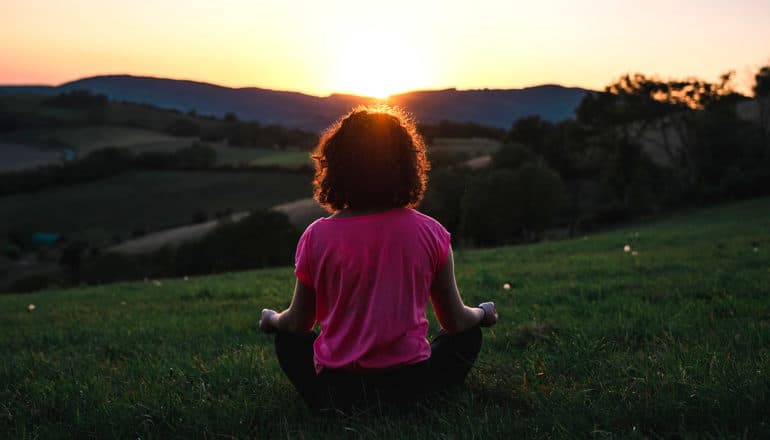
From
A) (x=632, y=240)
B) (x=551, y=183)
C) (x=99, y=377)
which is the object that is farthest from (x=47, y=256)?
(x=99, y=377)

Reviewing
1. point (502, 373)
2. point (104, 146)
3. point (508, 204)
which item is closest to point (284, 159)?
point (104, 146)

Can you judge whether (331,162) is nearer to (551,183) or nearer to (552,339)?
(552,339)

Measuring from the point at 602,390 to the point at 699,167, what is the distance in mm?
61366

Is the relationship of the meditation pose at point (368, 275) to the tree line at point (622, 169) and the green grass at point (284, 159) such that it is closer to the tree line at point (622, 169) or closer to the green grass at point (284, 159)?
the tree line at point (622, 169)

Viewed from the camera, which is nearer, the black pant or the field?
the black pant

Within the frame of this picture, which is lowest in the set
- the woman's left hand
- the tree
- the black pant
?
the black pant

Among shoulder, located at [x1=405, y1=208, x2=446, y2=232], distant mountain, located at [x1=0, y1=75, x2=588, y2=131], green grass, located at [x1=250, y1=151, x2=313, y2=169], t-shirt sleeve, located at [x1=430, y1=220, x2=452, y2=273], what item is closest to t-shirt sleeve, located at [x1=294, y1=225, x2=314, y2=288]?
shoulder, located at [x1=405, y1=208, x2=446, y2=232]

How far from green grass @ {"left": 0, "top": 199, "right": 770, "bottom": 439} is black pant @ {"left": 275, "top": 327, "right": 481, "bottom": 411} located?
0.12 meters

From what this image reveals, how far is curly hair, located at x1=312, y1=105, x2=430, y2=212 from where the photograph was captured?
3236 millimetres

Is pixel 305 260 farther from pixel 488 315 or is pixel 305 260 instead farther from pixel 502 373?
pixel 502 373

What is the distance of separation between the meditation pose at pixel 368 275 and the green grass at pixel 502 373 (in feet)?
0.86

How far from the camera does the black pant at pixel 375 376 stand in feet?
11.3

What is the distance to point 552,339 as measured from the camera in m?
5.21

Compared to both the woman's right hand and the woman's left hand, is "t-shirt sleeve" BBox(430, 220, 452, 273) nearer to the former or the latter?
the woman's right hand
